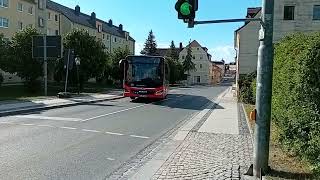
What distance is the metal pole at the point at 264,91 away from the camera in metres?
7.66

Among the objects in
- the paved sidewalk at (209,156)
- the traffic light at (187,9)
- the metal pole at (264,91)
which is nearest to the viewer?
the metal pole at (264,91)

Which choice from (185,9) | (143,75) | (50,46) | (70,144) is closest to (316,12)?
(143,75)

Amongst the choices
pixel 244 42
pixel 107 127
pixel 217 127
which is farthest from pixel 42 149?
pixel 244 42

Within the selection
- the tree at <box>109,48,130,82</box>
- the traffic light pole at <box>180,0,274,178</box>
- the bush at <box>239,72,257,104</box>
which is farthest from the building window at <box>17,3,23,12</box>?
the traffic light pole at <box>180,0,274,178</box>

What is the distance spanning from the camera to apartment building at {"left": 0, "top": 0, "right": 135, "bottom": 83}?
59062 mm

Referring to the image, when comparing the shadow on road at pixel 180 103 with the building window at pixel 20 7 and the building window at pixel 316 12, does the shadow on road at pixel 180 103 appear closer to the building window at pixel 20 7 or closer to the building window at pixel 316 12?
the building window at pixel 316 12

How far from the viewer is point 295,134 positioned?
316 inches

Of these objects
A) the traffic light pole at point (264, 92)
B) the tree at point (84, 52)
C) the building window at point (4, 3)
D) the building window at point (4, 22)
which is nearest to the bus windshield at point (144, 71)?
the tree at point (84, 52)

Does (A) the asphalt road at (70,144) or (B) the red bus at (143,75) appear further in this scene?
(B) the red bus at (143,75)

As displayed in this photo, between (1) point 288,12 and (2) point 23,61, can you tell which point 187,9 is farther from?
(1) point 288,12

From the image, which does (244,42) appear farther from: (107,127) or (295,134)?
(295,134)

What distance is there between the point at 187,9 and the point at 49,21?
70.1m

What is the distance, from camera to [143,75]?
31547 mm

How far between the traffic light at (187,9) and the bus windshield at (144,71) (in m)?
23.1
